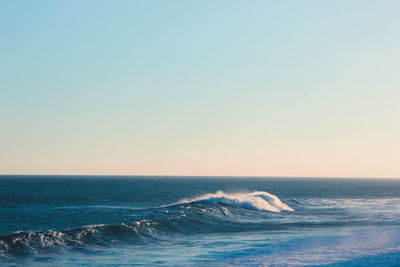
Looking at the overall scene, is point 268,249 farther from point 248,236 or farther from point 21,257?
point 21,257

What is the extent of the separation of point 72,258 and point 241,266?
28.3ft

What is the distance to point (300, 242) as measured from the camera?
25.0 meters

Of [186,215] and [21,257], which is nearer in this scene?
[21,257]

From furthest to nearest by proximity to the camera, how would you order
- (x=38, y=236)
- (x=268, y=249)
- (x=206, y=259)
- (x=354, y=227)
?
(x=354, y=227), (x=38, y=236), (x=268, y=249), (x=206, y=259)

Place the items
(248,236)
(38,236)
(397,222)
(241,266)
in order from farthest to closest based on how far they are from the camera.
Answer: (397,222)
(248,236)
(38,236)
(241,266)

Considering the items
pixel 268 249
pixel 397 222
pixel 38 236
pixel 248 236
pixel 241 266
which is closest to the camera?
pixel 241 266

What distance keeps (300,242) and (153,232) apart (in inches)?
413

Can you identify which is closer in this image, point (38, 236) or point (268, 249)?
point (268, 249)

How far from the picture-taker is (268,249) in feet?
74.7

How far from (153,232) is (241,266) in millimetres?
11886

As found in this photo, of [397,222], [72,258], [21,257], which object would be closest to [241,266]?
[72,258]

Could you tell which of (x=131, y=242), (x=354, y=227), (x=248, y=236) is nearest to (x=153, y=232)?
(x=131, y=242)

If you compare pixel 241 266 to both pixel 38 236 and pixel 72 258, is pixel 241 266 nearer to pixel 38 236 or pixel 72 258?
pixel 72 258

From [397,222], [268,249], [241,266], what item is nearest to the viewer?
[241,266]
